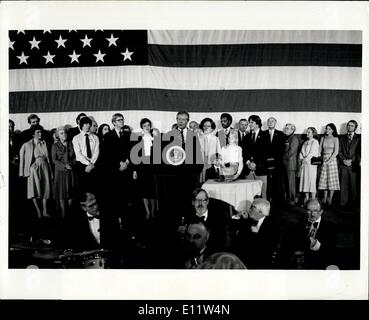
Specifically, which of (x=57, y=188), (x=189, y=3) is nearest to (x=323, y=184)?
(x=189, y=3)

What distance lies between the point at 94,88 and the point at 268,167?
139cm

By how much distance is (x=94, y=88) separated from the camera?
383cm

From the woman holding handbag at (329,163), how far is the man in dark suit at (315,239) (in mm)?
113

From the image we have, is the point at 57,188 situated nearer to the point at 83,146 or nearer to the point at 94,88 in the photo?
the point at 83,146

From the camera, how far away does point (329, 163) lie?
385 cm

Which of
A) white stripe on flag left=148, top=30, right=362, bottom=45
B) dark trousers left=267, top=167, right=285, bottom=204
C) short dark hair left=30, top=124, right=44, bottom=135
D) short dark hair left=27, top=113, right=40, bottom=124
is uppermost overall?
white stripe on flag left=148, top=30, right=362, bottom=45

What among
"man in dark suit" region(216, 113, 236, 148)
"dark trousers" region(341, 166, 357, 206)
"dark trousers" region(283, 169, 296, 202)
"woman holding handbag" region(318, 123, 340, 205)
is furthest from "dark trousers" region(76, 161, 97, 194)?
"dark trousers" region(341, 166, 357, 206)

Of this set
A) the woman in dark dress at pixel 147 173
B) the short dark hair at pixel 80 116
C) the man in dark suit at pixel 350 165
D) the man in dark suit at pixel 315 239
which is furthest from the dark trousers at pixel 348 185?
the short dark hair at pixel 80 116

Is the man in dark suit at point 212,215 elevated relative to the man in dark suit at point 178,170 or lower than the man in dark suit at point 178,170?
lower

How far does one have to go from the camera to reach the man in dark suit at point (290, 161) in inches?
152

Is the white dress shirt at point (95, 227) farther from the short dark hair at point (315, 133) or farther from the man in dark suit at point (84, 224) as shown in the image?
the short dark hair at point (315, 133)

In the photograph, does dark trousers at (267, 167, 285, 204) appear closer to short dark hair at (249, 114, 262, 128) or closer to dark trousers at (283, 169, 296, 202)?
dark trousers at (283, 169, 296, 202)

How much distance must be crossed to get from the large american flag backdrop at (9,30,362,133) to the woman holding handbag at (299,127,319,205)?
10 centimetres

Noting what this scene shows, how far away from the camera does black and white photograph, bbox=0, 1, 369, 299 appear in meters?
3.77
